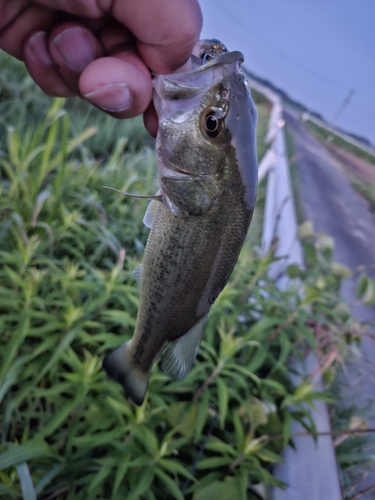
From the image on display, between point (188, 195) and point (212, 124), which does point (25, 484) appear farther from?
point (212, 124)

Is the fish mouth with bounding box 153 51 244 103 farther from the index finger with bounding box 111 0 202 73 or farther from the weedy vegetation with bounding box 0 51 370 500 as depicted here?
the weedy vegetation with bounding box 0 51 370 500

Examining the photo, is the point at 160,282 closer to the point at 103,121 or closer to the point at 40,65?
the point at 40,65

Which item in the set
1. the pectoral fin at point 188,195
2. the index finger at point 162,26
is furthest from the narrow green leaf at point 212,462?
the index finger at point 162,26

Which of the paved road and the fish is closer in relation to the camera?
the fish

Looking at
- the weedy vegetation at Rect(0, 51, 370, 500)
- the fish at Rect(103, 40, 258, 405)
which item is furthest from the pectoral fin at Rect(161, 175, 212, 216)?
the weedy vegetation at Rect(0, 51, 370, 500)

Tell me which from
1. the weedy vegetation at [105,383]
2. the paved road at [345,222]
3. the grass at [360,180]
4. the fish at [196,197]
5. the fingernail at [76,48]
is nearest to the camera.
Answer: the fish at [196,197]

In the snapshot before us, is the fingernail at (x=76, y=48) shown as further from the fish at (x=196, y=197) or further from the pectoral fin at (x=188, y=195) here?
the pectoral fin at (x=188, y=195)

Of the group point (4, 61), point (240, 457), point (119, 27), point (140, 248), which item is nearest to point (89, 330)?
point (140, 248)

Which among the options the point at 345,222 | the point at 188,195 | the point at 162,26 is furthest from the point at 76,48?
the point at 345,222
